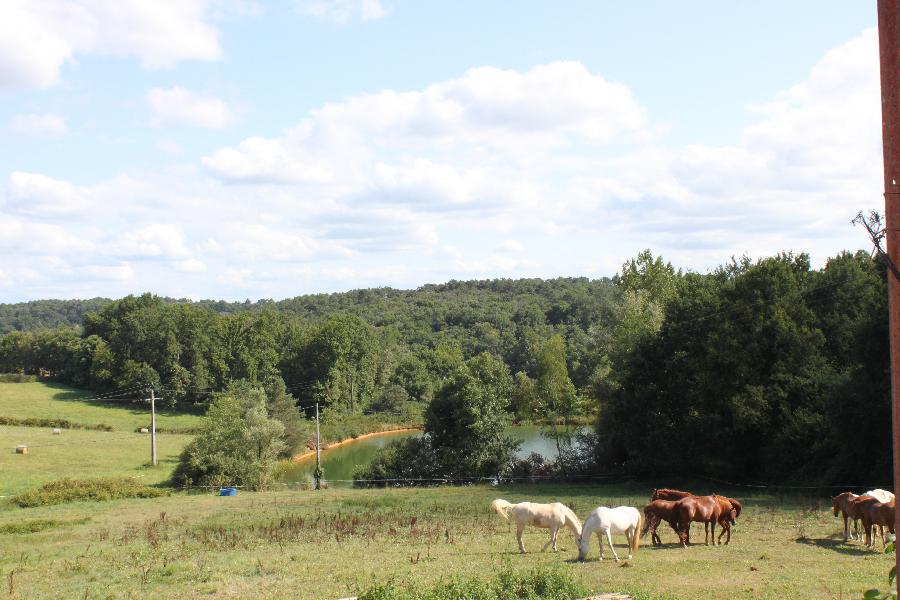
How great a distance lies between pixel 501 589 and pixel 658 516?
26.6 feet

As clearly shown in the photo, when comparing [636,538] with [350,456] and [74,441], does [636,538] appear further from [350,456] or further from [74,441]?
[74,441]

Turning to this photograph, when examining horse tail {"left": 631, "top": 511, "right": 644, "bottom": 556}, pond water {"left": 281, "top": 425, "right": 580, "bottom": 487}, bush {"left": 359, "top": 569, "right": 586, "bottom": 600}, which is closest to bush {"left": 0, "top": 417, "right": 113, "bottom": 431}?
pond water {"left": 281, "top": 425, "right": 580, "bottom": 487}

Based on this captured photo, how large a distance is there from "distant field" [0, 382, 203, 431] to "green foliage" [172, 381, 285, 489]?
84.9 ft

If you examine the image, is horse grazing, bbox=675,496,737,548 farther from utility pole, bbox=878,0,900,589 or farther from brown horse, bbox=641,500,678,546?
utility pole, bbox=878,0,900,589

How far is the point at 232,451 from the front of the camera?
47.5 metres

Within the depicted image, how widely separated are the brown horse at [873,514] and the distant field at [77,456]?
43.0m

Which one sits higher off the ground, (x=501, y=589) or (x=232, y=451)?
(x=501, y=589)

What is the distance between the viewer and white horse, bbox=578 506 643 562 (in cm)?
1636

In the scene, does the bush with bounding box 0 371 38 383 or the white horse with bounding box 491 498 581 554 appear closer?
the white horse with bounding box 491 498 581 554

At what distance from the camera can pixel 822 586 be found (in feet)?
43.0

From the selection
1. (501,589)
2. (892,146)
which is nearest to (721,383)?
(501,589)

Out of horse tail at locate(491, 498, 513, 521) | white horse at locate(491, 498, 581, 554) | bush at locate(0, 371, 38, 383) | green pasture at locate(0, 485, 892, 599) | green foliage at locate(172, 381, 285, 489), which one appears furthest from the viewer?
bush at locate(0, 371, 38, 383)

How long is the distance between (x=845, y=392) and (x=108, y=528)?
2975 cm

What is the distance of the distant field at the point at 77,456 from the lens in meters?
48.7
